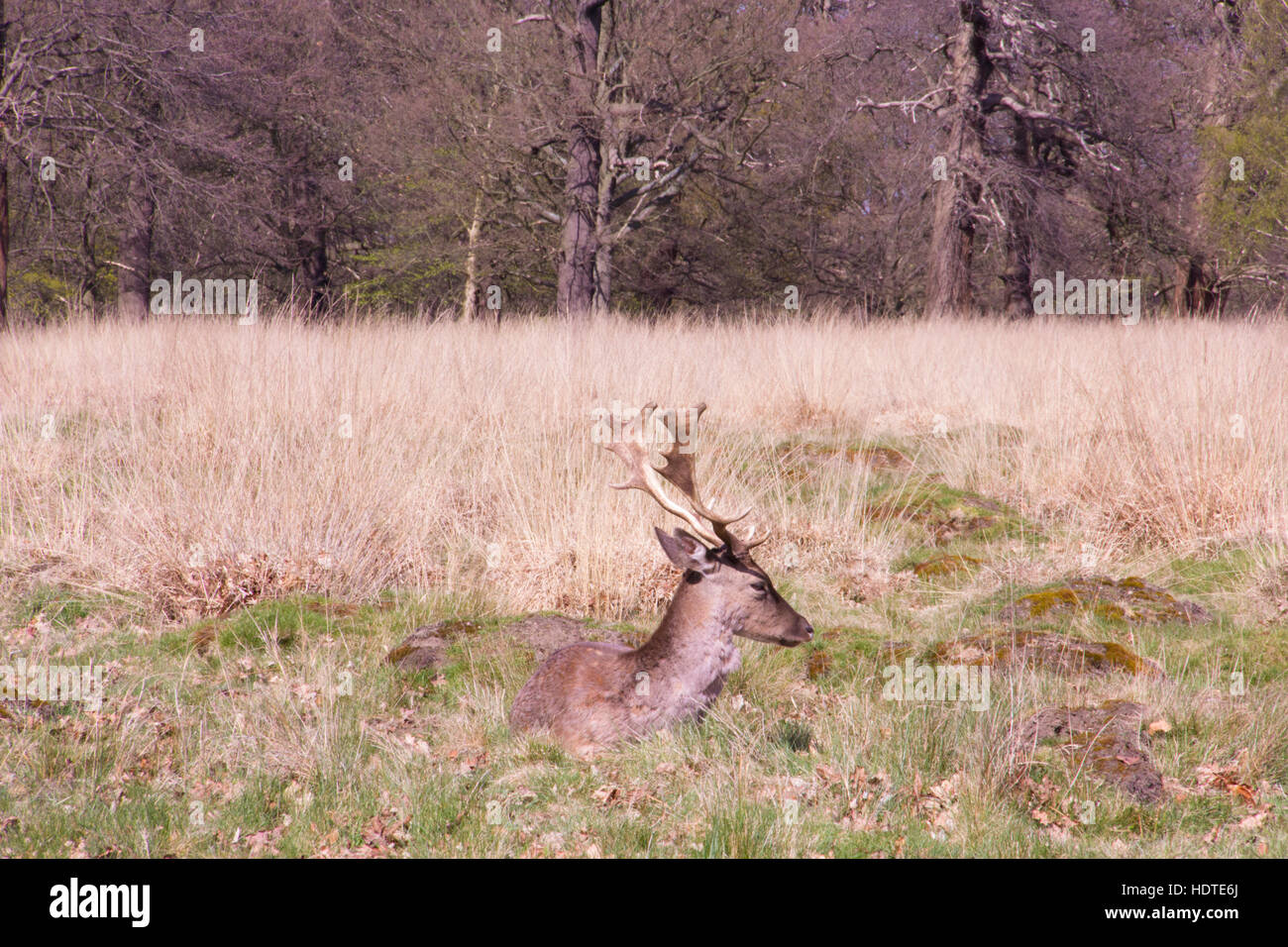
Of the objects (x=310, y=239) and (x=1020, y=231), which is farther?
(x=310, y=239)

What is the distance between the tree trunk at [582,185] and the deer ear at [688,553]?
54.0ft

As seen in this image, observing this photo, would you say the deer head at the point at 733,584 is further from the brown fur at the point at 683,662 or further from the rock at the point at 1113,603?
the rock at the point at 1113,603

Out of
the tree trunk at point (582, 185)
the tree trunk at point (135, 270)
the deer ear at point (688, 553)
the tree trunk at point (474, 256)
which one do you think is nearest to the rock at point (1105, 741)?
the deer ear at point (688, 553)

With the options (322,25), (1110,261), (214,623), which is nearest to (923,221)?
(1110,261)

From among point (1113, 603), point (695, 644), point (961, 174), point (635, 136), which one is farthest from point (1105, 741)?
point (635, 136)

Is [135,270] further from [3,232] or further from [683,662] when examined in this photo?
[683,662]

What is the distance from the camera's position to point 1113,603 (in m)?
6.41

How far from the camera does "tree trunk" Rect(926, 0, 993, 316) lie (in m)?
20.1

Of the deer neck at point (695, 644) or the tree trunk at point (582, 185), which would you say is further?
the tree trunk at point (582, 185)

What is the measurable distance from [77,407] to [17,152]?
706 centimetres

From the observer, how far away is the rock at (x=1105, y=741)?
13.9 ft

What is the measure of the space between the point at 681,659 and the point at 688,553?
429mm

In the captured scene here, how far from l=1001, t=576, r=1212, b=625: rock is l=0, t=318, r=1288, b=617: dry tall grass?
1.09 metres
